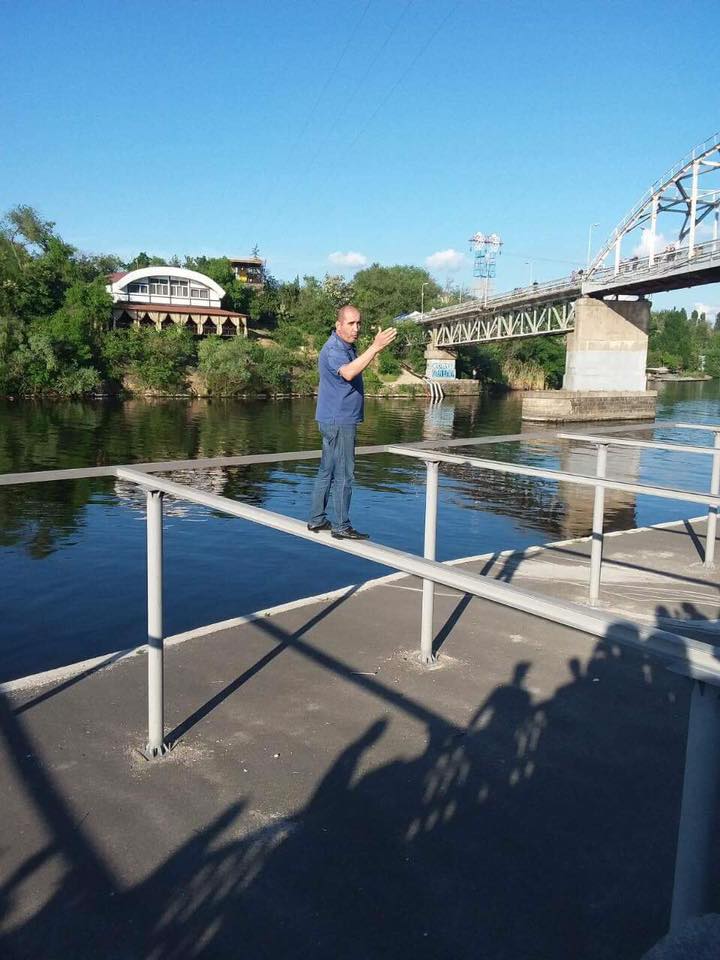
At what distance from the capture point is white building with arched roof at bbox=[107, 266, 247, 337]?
79.8 meters

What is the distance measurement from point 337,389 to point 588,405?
2293 inches

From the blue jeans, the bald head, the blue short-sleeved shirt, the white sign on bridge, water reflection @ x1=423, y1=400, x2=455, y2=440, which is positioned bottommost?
water reflection @ x1=423, y1=400, x2=455, y2=440

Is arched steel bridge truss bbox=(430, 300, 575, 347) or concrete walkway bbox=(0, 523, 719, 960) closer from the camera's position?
concrete walkway bbox=(0, 523, 719, 960)

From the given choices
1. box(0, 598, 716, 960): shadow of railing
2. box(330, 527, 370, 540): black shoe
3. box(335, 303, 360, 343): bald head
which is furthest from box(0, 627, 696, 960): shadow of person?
box(335, 303, 360, 343): bald head

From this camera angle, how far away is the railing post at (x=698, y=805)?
2047mm

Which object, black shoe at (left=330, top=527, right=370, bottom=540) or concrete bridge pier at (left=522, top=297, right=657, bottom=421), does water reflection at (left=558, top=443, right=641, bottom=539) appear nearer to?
black shoe at (left=330, top=527, right=370, bottom=540)

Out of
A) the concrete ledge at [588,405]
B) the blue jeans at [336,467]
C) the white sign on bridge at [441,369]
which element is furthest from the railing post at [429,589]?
the white sign on bridge at [441,369]

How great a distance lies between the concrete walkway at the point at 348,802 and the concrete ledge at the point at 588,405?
174 ft

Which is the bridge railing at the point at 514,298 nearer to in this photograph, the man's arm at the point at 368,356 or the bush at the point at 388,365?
the bush at the point at 388,365

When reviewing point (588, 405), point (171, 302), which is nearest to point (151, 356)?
point (171, 302)

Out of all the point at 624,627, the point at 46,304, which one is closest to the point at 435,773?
the point at 624,627

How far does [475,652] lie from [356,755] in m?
1.87

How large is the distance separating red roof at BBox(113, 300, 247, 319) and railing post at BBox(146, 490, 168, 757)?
78.7 m

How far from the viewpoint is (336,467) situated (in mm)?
5031
